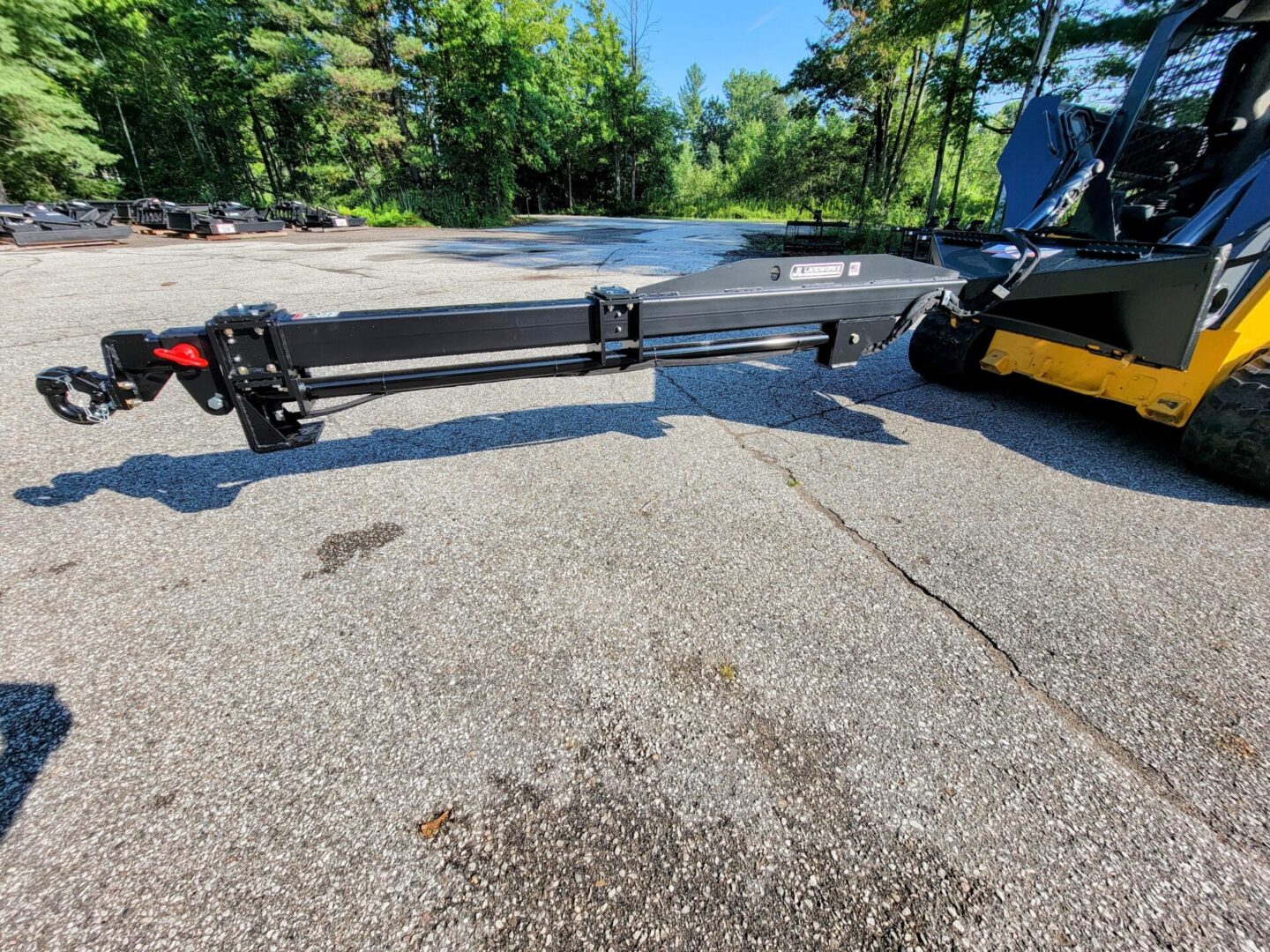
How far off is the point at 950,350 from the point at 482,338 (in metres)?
4.08

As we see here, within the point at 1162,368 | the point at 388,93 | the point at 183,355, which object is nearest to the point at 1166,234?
the point at 1162,368

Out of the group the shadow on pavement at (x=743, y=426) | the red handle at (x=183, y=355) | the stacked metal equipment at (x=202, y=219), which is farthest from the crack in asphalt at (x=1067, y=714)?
the stacked metal equipment at (x=202, y=219)

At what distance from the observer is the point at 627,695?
187 centimetres

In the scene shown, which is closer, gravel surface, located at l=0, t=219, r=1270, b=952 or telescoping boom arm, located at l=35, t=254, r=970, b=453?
gravel surface, located at l=0, t=219, r=1270, b=952

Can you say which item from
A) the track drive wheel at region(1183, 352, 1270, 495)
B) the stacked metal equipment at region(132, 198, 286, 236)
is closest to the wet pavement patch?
the track drive wheel at region(1183, 352, 1270, 495)

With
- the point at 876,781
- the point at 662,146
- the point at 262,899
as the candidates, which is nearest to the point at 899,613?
the point at 876,781

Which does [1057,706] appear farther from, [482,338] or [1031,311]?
[1031,311]

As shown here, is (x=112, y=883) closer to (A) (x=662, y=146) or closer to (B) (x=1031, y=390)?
(B) (x=1031, y=390)

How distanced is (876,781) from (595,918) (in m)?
0.88

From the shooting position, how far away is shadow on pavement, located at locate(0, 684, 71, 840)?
1.51 meters

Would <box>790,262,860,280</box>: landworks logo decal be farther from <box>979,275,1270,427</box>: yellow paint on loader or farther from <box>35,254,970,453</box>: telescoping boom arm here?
<box>979,275,1270,427</box>: yellow paint on loader

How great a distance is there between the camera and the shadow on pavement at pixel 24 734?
151 centimetres

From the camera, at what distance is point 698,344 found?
2.66 metres

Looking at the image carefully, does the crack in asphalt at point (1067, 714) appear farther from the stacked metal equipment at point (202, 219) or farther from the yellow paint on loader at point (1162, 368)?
the stacked metal equipment at point (202, 219)
